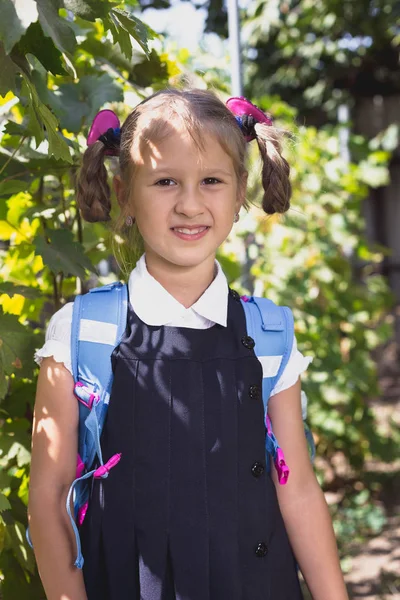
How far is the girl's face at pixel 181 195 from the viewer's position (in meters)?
1.50

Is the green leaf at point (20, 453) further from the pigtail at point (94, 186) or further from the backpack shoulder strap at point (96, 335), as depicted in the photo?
the pigtail at point (94, 186)

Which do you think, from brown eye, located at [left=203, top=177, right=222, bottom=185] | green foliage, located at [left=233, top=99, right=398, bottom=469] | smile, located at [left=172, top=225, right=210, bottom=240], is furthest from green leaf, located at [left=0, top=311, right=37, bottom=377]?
green foliage, located at [left=233, top=99, right=398, bottom=469]

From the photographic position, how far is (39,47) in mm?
1322

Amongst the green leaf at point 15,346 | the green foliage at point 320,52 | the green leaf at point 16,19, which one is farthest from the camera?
the green foliage at point 320,52

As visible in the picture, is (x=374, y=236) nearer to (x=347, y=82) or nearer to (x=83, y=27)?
(x=347, y=82)

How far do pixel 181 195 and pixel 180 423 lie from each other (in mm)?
424

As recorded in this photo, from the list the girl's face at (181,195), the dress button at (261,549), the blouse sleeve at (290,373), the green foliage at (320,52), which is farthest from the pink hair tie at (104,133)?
the green foliage at (320,52)

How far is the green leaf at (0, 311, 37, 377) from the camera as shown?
151 cm

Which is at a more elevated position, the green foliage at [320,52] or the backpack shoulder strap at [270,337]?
the green foliage at [320,52]

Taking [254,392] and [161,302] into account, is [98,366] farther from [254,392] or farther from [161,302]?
[254,392]

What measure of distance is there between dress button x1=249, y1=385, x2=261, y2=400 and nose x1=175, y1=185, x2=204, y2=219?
1.13 feet

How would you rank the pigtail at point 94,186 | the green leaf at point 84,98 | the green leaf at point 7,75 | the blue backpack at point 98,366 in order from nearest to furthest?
the green leaf at point 7,75
the blue backpack at point 98,366
the pigtail at point 94,186
the green leaf at point 84,98

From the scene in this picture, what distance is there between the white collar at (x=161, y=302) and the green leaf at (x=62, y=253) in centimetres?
13

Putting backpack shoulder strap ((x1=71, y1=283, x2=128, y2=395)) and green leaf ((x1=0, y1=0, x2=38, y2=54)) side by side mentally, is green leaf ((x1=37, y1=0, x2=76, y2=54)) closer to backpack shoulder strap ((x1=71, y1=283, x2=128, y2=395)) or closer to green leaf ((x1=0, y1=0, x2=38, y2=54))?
green leaf ((x1=0, y1=0, x2=38, y2=54))
